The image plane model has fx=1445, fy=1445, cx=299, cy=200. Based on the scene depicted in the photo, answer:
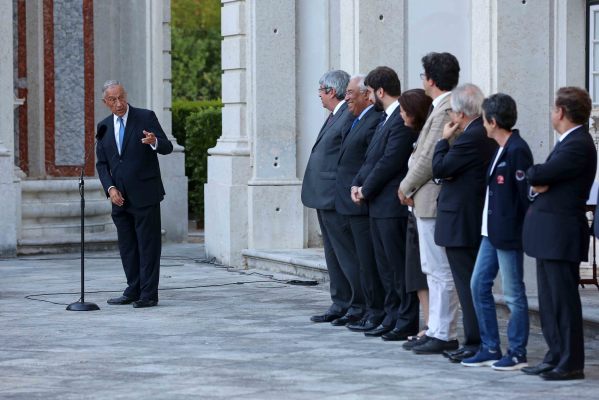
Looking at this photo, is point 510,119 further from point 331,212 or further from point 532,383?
point 331,212

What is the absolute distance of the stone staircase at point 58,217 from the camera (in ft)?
54.7

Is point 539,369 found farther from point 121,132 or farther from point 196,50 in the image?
point 196,50

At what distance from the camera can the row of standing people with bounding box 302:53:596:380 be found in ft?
25.6

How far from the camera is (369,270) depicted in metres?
9.95

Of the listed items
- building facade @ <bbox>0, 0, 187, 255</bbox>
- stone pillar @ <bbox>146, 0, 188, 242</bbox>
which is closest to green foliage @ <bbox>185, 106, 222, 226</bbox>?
stone pillar @ <bbox>146, 0, 188, 242</bbox>

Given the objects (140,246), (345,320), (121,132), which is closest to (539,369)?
(345,320)

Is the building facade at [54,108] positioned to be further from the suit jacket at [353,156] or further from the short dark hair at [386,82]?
the short dark hair at [386,82]

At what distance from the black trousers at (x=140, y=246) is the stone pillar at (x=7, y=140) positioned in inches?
185

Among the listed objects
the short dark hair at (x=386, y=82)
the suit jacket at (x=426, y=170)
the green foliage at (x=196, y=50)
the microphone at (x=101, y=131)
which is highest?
the green foliage at (x=196, y=50)

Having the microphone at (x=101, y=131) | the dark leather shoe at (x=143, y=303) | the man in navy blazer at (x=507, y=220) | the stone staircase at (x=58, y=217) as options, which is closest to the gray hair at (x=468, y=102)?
the man in navy blazer at (x=507, y=220)

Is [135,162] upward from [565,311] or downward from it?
upward

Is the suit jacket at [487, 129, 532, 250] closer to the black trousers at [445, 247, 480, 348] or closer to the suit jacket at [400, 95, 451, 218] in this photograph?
the black trousers at [445, 247, 480, 348]

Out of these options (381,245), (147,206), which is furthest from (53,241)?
(381,245)

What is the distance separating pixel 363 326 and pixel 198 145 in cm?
Answer: 1376
